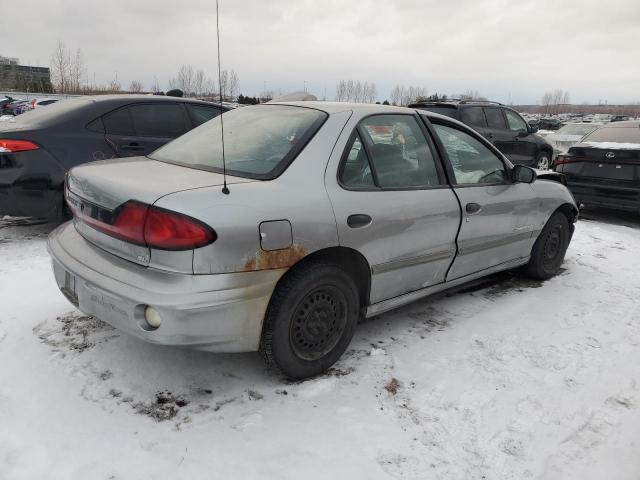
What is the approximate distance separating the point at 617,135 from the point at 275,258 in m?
6.90

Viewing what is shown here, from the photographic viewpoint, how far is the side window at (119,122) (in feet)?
17.2

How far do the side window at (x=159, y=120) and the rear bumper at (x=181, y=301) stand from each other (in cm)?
330

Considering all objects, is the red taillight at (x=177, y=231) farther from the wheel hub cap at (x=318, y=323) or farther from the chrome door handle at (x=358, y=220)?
the chrome door handle at (x=358, y=220)

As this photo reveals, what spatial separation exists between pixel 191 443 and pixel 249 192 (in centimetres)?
118

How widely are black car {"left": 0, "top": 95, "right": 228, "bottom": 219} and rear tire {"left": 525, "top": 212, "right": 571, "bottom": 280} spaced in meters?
3.17

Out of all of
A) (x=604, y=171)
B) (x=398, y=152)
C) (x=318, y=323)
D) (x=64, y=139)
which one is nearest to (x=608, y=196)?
(x=604, y=171)

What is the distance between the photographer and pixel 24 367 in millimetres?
2748

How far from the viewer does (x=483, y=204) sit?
3621 millimetres

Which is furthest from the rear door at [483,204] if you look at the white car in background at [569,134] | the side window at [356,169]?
the white car in background at [569,134]

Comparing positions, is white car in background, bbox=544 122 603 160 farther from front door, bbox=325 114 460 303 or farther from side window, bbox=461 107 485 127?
front door, bbox=325 114 460 303

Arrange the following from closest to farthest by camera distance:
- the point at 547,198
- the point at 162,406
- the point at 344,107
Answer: the point at 162,406 < the point at 344,107 < the point at 547,198

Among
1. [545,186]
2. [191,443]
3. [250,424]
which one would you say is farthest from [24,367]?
[545,186]

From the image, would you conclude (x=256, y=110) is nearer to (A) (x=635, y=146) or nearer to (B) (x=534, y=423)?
(B) (x=534, y=423)

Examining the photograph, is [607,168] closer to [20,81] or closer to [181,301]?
[181,301]
